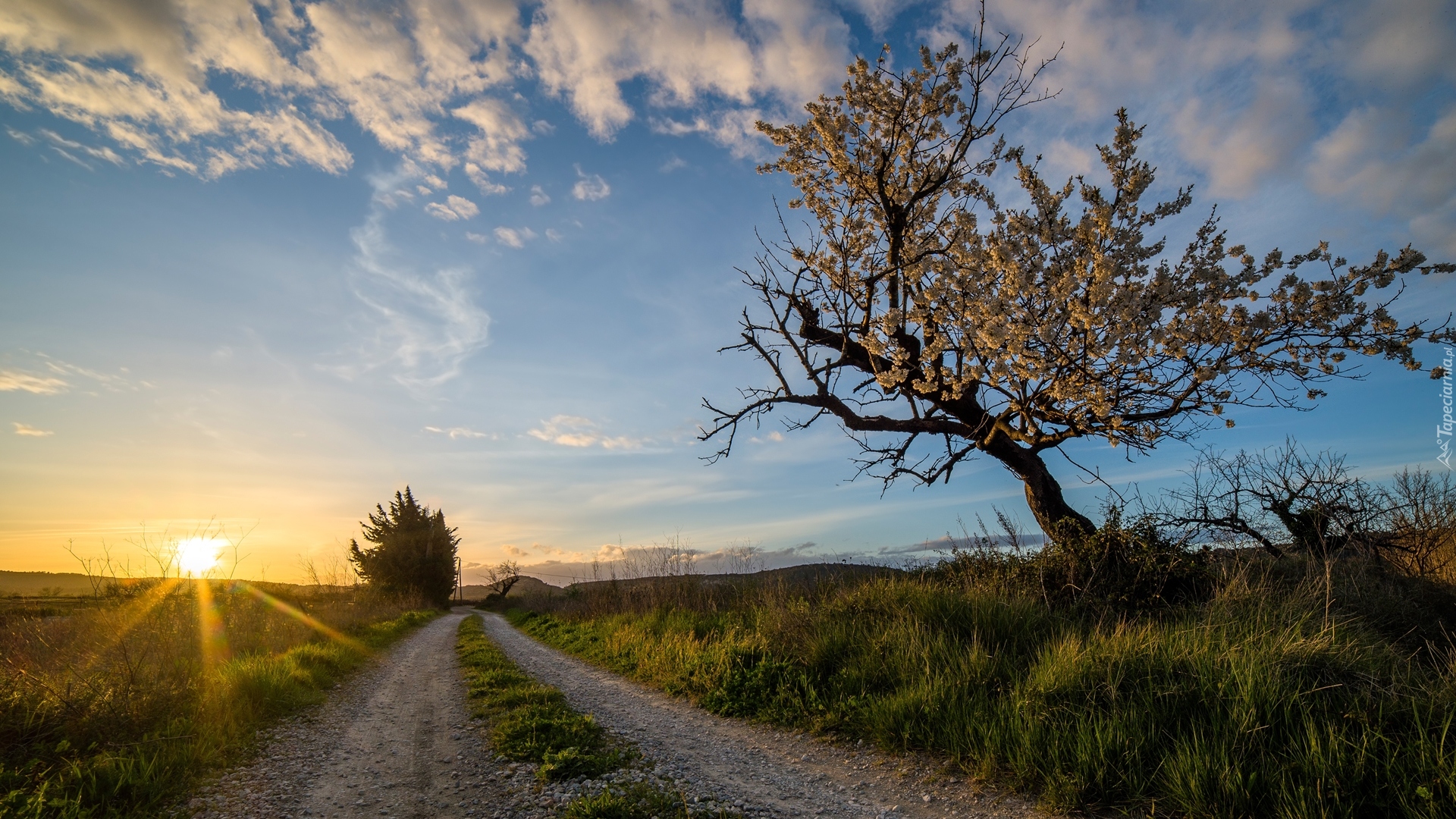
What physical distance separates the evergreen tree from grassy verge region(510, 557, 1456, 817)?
38030 mm

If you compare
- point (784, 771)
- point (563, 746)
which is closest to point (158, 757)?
point (563, 746)

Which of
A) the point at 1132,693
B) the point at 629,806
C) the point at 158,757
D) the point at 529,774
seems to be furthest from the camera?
the point at 158,757

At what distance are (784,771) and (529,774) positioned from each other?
7.08ft

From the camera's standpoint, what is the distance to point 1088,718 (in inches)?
183

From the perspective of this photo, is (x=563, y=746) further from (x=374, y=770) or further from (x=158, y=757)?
(x=158, y=757)

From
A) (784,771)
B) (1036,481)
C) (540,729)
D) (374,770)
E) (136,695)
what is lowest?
(784,771)

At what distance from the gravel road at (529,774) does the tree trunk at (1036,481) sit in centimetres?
726

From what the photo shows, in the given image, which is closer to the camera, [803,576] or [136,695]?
[136,695]

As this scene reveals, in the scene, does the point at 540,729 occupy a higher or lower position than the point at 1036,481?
lower

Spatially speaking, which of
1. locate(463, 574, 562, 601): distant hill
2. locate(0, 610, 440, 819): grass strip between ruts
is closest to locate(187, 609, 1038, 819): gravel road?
locate(0, 610, 440, 819): grass strip between ruts

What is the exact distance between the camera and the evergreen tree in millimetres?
40906

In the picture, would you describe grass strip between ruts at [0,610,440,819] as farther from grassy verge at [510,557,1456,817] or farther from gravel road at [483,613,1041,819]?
grassy verge at [510,557,1456,817]

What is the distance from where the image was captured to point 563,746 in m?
5.46

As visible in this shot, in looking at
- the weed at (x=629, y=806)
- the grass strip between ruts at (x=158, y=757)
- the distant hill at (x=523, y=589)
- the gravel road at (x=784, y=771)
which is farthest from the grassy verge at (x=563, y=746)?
the distant hill at (x=523, y=589)
